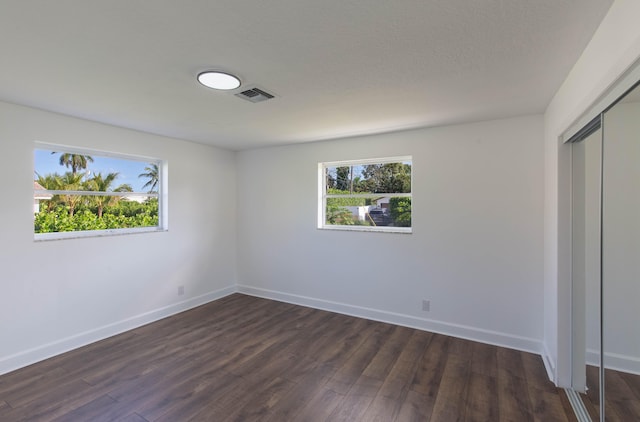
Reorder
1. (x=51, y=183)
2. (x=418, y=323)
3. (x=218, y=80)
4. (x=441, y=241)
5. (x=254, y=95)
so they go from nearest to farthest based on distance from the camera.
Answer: (x=218, y=80) < (x=254, y=95) < (x=51, y=183) < (x=441, y=241) < (x=418, y=323)

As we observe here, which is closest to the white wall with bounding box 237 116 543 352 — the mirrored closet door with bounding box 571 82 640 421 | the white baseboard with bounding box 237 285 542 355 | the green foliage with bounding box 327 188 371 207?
the white baseboard with bounding box 237 285 542 355

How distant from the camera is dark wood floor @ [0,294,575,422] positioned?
2102mm

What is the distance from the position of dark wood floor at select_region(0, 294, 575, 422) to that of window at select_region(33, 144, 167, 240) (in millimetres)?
1254

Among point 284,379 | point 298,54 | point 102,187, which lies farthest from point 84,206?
point 298,54

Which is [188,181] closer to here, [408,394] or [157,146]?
[157,146]

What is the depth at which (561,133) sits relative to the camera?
2.25 meters

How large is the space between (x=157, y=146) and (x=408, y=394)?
3816 mm

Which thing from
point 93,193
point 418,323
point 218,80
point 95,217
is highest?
point 218,80

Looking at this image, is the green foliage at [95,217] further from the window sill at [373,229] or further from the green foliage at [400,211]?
the green foliage at [400,211]

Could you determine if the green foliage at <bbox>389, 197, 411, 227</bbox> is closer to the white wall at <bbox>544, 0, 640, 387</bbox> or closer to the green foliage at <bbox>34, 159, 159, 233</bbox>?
the white wall at <bbox>544, 0, 640, 387</bbox>

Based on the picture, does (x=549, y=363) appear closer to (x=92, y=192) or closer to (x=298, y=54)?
(x=298, y=54)

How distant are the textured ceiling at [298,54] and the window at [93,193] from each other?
22.7 inches

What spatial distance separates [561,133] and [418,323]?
7.73 ft

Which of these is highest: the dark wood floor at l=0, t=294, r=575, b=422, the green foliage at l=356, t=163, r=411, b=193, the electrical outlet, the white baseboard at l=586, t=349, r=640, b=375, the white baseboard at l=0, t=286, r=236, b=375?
the green foliage at l=356, t=163, r=411, b=193
